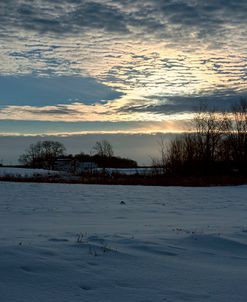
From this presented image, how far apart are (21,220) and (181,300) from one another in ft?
23.7

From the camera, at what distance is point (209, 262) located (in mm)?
6207

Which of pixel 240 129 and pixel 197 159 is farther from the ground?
pixel 240 129

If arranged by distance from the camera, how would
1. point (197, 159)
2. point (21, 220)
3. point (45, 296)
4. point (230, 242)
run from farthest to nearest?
1. point (197, 159)
2. point (21, 220)
3. point (230, 242)
4. point (45, 296)

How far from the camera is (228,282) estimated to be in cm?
511

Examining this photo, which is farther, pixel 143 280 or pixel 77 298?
pixel 143 280

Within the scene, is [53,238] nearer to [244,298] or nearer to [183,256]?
[183,256]

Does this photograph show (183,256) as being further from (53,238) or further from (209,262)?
(53,238)

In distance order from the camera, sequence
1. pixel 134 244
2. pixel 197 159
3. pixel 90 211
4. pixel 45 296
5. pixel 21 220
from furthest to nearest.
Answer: pixel 197 159, pixel 90 211, pixel 21 220, pixel 134 244, pixel 45 296

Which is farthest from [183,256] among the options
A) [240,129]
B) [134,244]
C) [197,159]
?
[240,129]

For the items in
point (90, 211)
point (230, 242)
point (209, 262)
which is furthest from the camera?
point (90, 211)

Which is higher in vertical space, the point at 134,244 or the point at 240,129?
the point at 240,129

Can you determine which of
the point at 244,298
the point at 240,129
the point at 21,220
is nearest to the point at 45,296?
the point at 244,298

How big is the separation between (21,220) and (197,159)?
4463 centimetres

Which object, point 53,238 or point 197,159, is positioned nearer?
point 53,238
